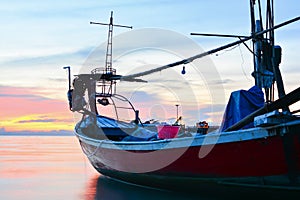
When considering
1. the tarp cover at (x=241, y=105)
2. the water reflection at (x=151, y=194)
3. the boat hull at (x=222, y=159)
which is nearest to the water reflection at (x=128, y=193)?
the water reflection at (x=151, y=194)

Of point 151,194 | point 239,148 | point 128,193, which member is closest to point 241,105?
point 239,148

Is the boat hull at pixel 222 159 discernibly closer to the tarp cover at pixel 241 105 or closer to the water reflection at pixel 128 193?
the water reflection at pixel 128 193

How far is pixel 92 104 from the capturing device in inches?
699

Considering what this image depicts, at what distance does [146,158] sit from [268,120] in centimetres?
413

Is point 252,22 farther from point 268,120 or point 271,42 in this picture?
point 268,120

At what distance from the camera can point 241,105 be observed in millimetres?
10094

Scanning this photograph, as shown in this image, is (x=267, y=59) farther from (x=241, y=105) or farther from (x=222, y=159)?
(x=222, y=159)

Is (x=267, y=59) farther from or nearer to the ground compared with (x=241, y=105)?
farther from the ground

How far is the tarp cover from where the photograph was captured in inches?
396

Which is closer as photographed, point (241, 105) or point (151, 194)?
point (241, 105)

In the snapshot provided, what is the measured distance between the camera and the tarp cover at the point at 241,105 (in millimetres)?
10070

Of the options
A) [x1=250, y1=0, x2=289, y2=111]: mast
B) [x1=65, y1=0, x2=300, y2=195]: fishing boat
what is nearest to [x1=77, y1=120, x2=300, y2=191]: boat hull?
[x1=65, y1=0, x2=300, y2=195]: fishing boat

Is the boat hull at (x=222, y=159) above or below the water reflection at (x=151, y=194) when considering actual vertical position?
above

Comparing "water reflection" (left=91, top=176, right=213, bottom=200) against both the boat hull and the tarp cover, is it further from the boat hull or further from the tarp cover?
the tarp cover
